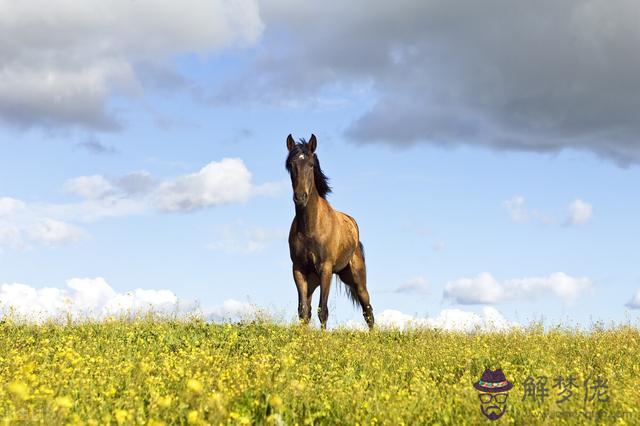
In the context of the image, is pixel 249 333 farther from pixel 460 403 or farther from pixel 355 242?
pixel 460 403

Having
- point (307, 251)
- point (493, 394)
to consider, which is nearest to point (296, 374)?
point (493, 394)

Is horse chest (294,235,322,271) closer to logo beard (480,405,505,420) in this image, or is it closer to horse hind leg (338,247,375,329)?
horse hind leg (338,247,375,329)

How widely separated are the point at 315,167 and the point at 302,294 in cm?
289

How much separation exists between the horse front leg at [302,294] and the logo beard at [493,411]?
A: 7.87 meters

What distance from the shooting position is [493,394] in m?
6.78

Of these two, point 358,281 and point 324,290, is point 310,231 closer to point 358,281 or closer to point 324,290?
point 324,290

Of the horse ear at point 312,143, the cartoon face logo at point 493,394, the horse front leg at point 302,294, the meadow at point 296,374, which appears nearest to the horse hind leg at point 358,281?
the horse front leg at point 302,294

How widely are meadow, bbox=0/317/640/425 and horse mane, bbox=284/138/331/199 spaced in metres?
3.48

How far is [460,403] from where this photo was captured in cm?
645

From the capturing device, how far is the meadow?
5.84 metres

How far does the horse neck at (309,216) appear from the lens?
1405 centimetres

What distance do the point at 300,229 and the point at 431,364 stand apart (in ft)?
17.4

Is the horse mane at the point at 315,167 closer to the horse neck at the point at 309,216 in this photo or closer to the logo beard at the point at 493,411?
the horse neck at the point at 309,216

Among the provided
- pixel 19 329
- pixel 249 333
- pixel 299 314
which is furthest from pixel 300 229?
pixel 19 329
